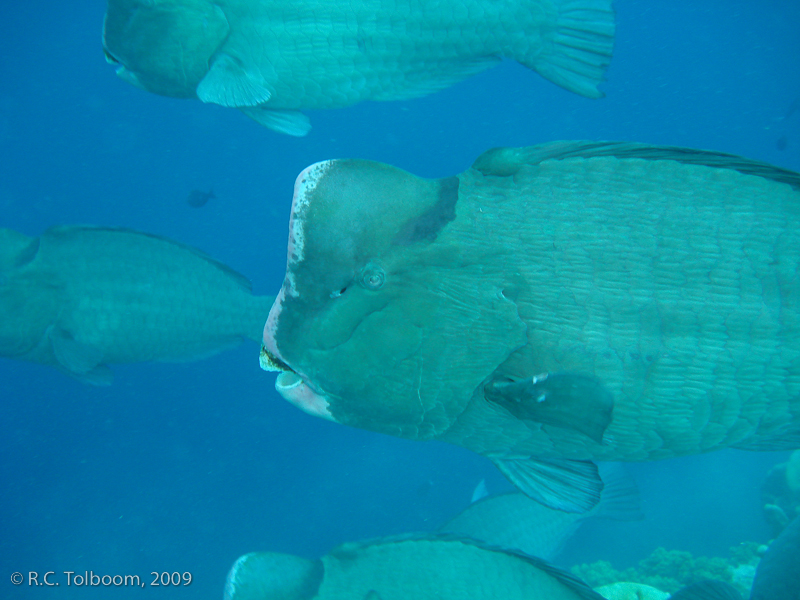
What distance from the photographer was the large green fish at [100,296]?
396cm

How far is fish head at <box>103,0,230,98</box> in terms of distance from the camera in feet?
9.30

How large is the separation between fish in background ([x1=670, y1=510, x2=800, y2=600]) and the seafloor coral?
3.65 metres

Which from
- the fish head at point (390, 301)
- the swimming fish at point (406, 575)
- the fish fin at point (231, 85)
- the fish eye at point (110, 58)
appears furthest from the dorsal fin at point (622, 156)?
the fish eye at point (110, 58)

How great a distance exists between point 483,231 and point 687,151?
730mm

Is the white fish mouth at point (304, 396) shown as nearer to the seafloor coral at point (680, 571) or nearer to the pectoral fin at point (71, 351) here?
the pectoral fin at point (71, 351)

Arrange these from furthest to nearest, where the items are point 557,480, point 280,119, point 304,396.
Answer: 1. point 280,119
2. point 557,480
3. point 304,396

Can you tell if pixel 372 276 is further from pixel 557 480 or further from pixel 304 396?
pixel 557 480

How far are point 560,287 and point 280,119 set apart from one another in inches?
107

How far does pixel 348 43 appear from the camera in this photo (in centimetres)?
286

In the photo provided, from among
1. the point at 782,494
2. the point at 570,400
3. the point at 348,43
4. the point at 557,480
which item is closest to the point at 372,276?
the point at 570,400

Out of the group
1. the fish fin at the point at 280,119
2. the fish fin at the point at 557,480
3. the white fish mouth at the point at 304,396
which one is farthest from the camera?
the fish fin at the point at 280,119

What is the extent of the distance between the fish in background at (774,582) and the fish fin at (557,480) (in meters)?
1.49

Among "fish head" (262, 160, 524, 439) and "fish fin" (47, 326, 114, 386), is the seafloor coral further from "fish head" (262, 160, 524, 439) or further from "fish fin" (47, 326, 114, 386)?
"fish fin" (47, 326, 114, 386)

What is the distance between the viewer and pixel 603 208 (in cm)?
147
